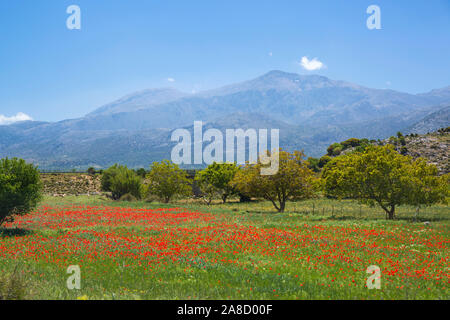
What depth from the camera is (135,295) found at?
900cm

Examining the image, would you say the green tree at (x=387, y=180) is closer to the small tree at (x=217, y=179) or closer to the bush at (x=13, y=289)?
the small tree at (x=217, y=179)

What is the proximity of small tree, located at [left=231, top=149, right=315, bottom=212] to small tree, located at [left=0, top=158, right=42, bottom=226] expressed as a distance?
83.5ft

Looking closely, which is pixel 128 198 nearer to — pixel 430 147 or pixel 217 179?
pixel 217 179

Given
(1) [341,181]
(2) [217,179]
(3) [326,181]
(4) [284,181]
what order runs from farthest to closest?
(2) [217,179]
(4) [284,181]
(3) [326,181]
(1) [341,181]

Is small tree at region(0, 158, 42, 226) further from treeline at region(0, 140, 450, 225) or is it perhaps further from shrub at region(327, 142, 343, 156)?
shrub at region(327, 142, 343, 156)

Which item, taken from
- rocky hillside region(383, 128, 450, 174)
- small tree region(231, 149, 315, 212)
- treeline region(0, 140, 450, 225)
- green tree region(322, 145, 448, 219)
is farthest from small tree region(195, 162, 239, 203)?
rocky hillside region(383, 128, 450, 174)

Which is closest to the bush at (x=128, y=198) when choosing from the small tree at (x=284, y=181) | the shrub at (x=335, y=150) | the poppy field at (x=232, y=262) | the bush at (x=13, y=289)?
the small tree at (x=284, y=181)

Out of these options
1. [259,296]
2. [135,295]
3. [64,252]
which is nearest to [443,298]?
[259,296]

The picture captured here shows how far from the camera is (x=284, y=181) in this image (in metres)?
40.0

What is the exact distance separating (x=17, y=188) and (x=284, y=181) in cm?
2849

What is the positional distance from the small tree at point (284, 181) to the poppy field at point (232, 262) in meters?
16.6

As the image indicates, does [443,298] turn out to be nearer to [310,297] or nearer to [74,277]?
[310,297]

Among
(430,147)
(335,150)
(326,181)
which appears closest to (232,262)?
(326,181)

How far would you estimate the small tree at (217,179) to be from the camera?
200 feet
